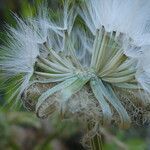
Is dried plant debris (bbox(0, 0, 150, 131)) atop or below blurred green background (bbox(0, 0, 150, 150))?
atop

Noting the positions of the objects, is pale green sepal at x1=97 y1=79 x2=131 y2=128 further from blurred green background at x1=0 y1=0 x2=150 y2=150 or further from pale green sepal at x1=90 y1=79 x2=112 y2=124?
blurred green background at x1=0 y1=0 x2=150 y2=150

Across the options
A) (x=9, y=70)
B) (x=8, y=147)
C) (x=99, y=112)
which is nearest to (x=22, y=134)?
(x=8, y=147)

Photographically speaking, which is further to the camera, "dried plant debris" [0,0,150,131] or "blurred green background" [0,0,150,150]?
"blurred green background" [0,0,150,150]

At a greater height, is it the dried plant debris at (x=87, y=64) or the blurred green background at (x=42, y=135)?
the dried plant debris at (x=87, y=64)

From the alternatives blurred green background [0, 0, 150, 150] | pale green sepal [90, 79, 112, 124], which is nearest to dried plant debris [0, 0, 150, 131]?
pale green sepal [90, 79, 112, 124]

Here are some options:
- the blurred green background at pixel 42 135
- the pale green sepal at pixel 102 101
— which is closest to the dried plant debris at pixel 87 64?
the pale green sepal at pixel 102 101

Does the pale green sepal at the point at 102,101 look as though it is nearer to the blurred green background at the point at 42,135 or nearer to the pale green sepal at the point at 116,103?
the pale green sepal at the point at 116,103

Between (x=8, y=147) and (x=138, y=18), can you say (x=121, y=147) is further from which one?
(x=138, y=18)

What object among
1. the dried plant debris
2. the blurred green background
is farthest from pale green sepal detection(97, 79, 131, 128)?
the blurred green background

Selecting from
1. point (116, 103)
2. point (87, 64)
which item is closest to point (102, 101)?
point (116, 103)
